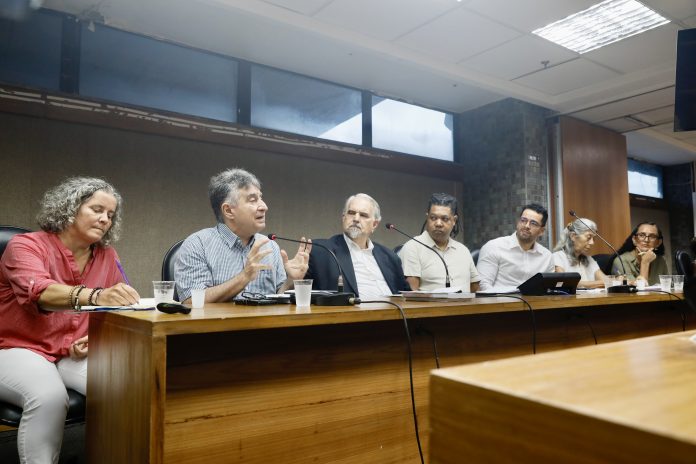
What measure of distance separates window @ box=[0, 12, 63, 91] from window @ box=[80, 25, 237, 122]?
0.16m

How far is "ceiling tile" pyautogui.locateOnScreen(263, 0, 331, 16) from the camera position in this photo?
3.21 m

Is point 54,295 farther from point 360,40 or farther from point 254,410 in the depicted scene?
point 360,40

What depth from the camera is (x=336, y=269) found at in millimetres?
2441

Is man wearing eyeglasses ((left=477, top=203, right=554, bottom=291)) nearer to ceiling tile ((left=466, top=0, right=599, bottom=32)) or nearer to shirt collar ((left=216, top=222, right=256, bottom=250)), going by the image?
ceiling tile ((left=466, top=0, right=599, bottom=32))

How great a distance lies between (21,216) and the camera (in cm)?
301

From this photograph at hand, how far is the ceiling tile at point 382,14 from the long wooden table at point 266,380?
92.8 inches

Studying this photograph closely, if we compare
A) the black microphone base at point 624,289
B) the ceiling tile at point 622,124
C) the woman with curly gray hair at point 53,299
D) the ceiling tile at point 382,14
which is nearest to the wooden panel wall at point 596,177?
the ceiling tile at point 622,124

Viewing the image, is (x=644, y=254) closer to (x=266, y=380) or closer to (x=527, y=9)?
(x=527, y=9)

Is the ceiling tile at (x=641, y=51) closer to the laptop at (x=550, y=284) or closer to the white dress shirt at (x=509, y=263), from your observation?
the white dress shirt at (x=509, y=263)

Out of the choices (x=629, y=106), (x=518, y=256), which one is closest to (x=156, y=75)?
(x=518, y=256)

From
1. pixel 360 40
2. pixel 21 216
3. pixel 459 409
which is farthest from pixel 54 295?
pixel 360 40

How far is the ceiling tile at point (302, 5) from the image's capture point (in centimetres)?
321

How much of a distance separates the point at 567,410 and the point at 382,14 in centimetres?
343

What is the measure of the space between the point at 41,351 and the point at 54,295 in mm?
265
